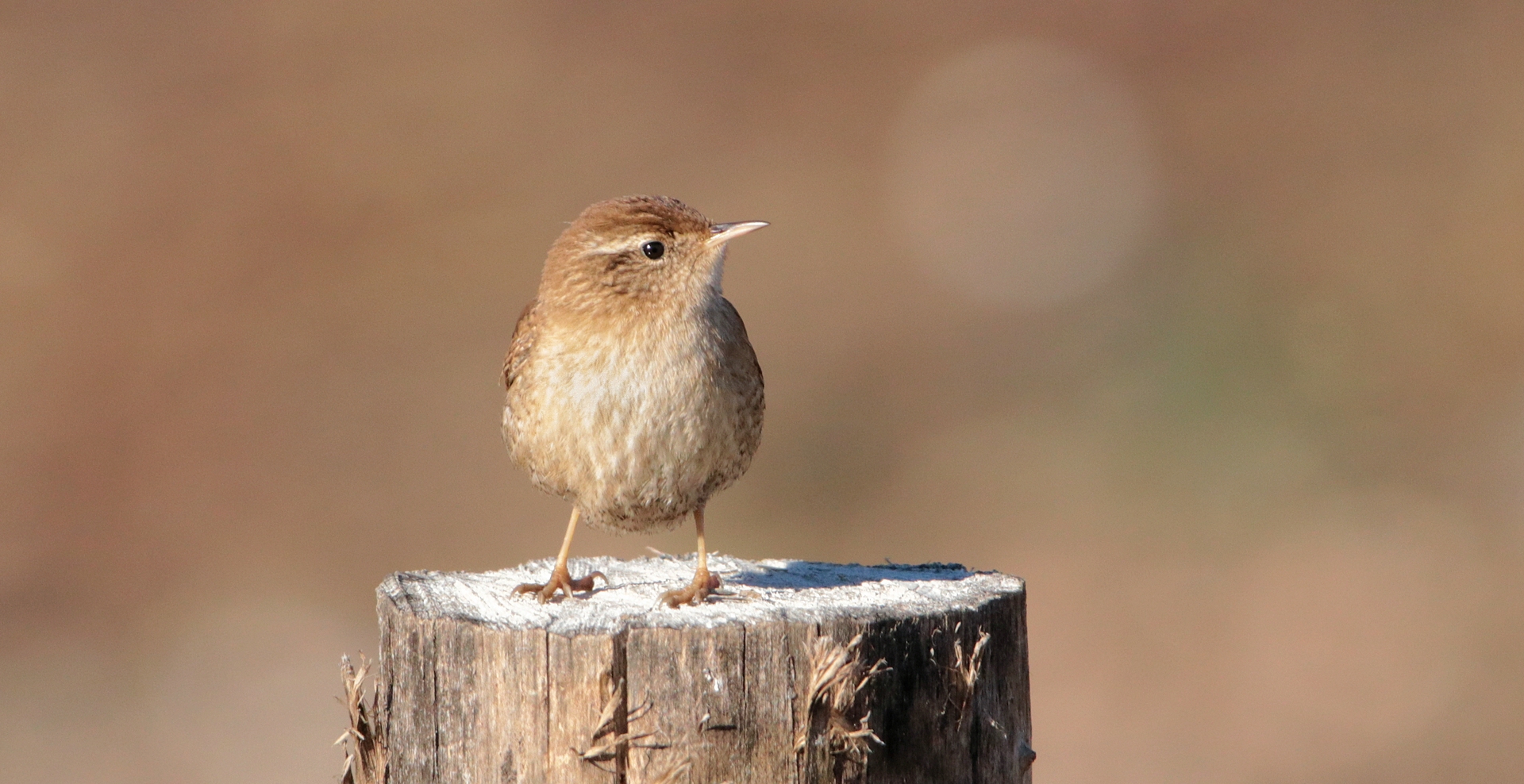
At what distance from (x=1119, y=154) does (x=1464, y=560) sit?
16.7 ft

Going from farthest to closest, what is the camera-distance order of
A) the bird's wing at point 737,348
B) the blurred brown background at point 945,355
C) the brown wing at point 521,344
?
the blurred brown background at point 945,355 → the brown wing at point 521,344 → the bird's wing at point 737,348

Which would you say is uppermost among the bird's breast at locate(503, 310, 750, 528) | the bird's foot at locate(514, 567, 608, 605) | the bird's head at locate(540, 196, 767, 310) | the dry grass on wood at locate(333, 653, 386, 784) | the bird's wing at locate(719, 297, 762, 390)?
the bird's head at locate(540, 196, 767, 310)

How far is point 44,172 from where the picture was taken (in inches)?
506

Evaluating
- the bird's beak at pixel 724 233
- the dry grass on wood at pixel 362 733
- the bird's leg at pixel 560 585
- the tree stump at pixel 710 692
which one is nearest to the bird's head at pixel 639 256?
the bird's beak at pixel 724 233

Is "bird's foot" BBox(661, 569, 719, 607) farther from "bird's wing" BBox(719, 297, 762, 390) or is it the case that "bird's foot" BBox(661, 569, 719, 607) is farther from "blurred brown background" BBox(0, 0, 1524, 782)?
"blurred brown background" BBox(0, 0, 1524, 782)

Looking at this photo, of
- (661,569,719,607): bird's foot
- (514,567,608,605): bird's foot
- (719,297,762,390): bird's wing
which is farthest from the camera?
(719,297,762,390): bird's wing

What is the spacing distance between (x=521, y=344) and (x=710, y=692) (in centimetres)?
168

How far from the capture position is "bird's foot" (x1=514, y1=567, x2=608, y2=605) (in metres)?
4.07

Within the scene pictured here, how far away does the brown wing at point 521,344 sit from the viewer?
4473mm

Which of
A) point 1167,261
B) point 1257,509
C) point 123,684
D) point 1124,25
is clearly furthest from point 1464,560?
point 123,684

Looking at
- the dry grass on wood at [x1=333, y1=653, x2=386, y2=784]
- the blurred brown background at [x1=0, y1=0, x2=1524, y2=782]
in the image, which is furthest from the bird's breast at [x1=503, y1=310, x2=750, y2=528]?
the blurred brown background at [x1=0, y1=0, x2=1524, y2=782]

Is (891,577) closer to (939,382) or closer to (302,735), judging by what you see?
(302,735)

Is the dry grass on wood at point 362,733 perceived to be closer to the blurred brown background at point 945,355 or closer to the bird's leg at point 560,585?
the bird's leg at point 560,585

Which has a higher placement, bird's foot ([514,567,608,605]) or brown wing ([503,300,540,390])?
brown wing ([503,300,540,390])
